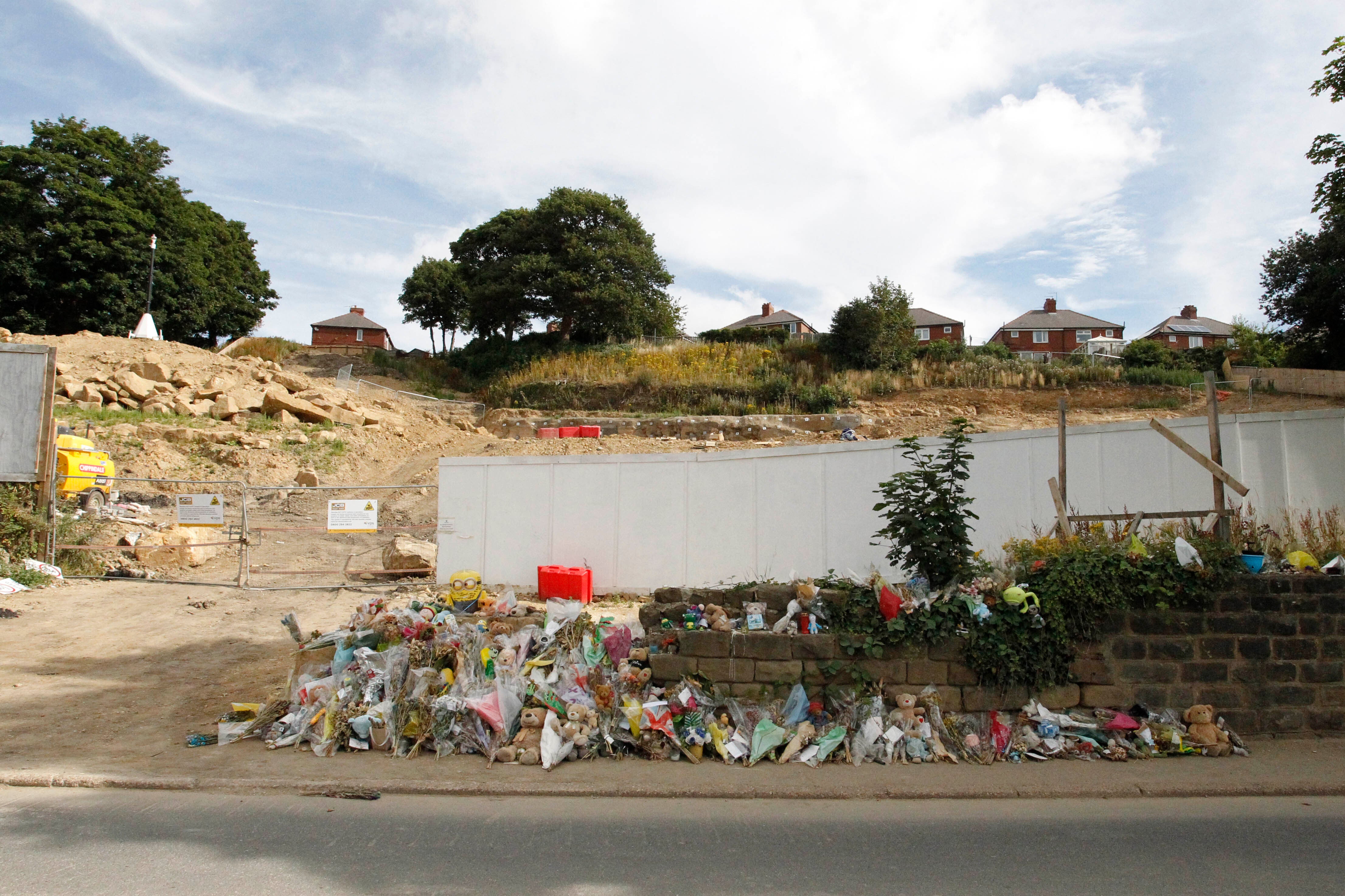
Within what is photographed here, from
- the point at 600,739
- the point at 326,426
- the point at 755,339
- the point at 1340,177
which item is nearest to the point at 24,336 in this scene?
the point at 326,426

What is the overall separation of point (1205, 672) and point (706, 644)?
3816 mm

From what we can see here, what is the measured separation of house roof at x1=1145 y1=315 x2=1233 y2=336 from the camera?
6438cm

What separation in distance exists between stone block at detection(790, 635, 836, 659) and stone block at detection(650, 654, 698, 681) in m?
0.79

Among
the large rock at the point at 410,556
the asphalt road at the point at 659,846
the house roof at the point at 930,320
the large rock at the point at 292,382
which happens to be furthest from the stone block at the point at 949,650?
the house roof at the point at 930,320

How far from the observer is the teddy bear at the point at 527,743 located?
5.90 metres

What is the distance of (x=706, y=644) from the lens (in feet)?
20.6

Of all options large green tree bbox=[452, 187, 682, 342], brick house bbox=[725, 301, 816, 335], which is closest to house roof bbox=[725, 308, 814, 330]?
brick house bbox=[725, 301, 816, 335]

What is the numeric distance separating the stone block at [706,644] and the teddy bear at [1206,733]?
138 inches

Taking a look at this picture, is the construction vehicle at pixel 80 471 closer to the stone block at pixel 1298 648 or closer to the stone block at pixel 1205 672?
the stone block at pixel 1205 672

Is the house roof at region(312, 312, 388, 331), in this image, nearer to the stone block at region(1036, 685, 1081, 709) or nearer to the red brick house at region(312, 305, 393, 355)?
the red brick house at region(312, 305, 393, 355)

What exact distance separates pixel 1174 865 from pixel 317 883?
4438 millimetres

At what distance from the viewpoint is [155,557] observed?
13789mm

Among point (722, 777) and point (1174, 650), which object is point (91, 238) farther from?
point (1174, 650)

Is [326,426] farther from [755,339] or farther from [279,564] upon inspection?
[755,339]
